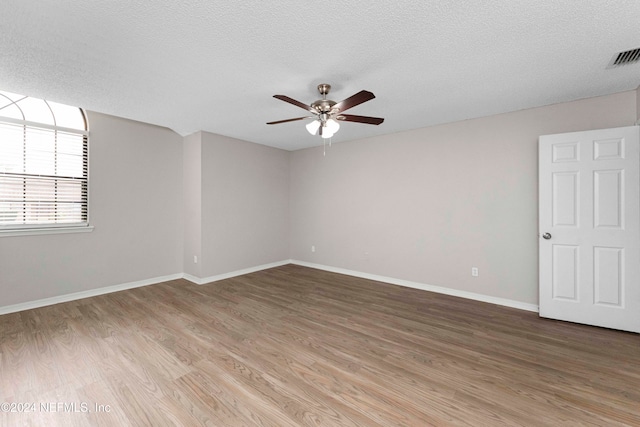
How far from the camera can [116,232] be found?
4.01 meters

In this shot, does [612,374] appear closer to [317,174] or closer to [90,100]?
[317,174]

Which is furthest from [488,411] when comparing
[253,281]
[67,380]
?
[253,281]

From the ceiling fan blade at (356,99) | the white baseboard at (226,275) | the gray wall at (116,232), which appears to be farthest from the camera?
the white baseboard at (226,275)

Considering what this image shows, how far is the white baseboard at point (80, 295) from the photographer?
320cm

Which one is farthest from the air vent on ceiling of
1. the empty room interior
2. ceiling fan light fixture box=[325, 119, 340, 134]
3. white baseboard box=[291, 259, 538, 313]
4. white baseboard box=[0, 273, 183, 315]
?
white baseboard box=[0, 273, 183, 315]

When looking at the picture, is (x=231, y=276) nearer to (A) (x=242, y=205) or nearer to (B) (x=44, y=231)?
(A) (x=242, y=205)

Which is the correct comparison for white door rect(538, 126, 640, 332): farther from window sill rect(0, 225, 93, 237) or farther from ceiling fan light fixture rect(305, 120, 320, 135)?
window sill rect(0, 225, 93, 237)

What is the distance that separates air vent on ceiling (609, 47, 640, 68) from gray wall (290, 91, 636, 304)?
0.89 metres

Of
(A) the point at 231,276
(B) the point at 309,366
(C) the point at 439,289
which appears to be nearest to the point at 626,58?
(C) the point at 439,289

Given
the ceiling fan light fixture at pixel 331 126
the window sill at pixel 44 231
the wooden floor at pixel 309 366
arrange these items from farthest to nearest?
the window sill at pixel 44 231, the ceiling fan light fixture at pixel 331 126, the wooden floor at pixel 309 366

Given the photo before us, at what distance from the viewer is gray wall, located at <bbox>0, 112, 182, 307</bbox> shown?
10.8 ft

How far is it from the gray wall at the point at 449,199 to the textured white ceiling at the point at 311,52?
16.9 inches

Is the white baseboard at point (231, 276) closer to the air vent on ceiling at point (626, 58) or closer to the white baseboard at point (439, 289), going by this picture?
the white baseboard at point (439, 289)

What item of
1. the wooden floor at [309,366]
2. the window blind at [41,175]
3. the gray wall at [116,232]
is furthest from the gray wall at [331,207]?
the wooden floor at [309,366]
